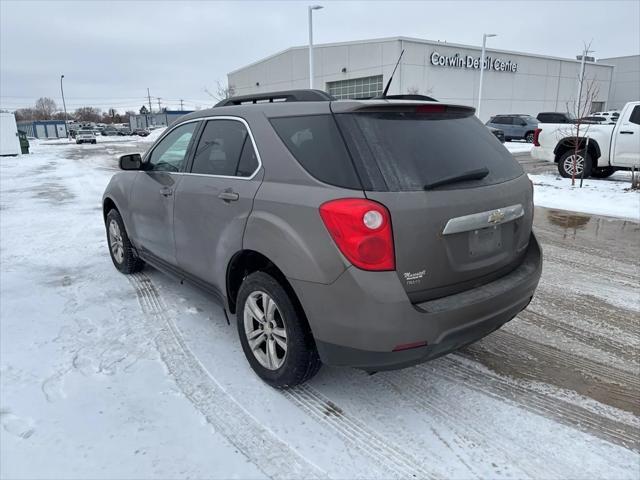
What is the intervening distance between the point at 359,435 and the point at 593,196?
938 cm

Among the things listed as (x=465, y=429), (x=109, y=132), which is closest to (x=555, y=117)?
(x=465, y=429)

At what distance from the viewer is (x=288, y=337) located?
8.88 ft

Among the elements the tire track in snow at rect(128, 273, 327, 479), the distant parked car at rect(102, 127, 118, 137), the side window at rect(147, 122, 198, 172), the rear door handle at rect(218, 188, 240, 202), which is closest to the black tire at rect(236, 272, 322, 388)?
the tire track in snow at rect(128, 273, 327, 479)

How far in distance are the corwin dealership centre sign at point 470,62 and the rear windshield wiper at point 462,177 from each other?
39.2 m

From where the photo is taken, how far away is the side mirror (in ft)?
14.6

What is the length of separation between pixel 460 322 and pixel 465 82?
43152 millimetres

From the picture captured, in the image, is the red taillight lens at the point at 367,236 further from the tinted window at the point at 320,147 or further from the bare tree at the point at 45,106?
the bare tree at the point at 45,106

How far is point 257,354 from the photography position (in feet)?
9.95

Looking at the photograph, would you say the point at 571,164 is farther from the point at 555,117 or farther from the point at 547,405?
the point at 555,117

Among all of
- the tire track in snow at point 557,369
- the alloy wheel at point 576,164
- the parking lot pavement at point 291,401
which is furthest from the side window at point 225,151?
the alloy wheel at point 576,164

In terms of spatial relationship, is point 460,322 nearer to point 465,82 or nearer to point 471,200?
point 471,200

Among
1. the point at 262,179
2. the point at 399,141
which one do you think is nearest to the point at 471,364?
the point at 399,141

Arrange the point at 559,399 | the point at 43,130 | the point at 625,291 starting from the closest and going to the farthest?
the point at 559,399
the point at 625,291
the point at 43,130

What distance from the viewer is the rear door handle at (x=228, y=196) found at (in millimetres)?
3043
